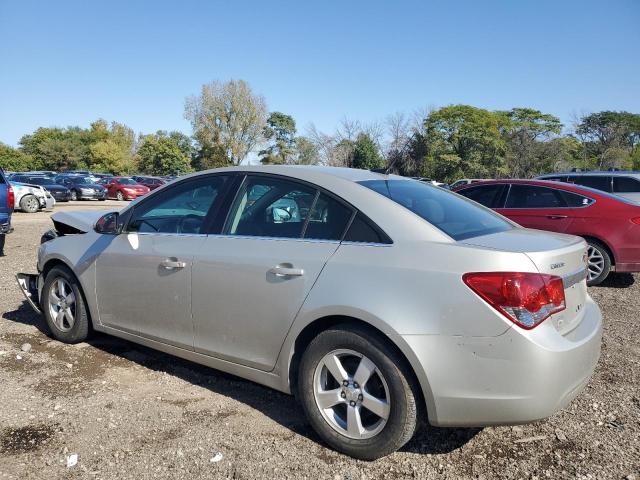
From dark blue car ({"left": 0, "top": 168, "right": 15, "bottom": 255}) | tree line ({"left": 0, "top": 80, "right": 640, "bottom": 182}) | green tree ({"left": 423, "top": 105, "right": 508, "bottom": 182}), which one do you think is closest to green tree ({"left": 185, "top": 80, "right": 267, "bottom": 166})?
tree line ({"left": 0, "top": 80, "right": 640, "bottom": 182})

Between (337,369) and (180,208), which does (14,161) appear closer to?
(180,208)

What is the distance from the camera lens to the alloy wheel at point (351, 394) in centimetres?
274

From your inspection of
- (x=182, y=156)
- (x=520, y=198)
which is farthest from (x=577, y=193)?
(x=182, y=156)

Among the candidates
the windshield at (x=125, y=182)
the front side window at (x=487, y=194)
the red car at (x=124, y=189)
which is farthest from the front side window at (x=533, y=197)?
the windshield at (x=125, y=182)

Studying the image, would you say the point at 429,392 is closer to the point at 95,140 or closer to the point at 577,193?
the point at 577,193

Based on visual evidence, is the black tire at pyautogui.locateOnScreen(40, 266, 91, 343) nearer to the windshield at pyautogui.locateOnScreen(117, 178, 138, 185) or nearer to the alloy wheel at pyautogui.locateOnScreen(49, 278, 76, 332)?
the alloy wheel at pyautogui.locateOnScreen(49, 278, 76, 332)

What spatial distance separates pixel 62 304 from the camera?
460 centimetres

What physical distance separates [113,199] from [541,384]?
116 ft

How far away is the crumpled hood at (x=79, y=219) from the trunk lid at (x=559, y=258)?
323 cm

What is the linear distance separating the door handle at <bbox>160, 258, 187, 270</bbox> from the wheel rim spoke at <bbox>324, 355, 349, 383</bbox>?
127 cm

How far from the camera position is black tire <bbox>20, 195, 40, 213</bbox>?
66.0 feet

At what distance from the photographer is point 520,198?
8.19m

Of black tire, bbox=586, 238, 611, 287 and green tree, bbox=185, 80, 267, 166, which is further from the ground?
green tree, bbox=185, 80, 267, 166

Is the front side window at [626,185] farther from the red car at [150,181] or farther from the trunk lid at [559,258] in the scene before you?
the red car at [150,181]
